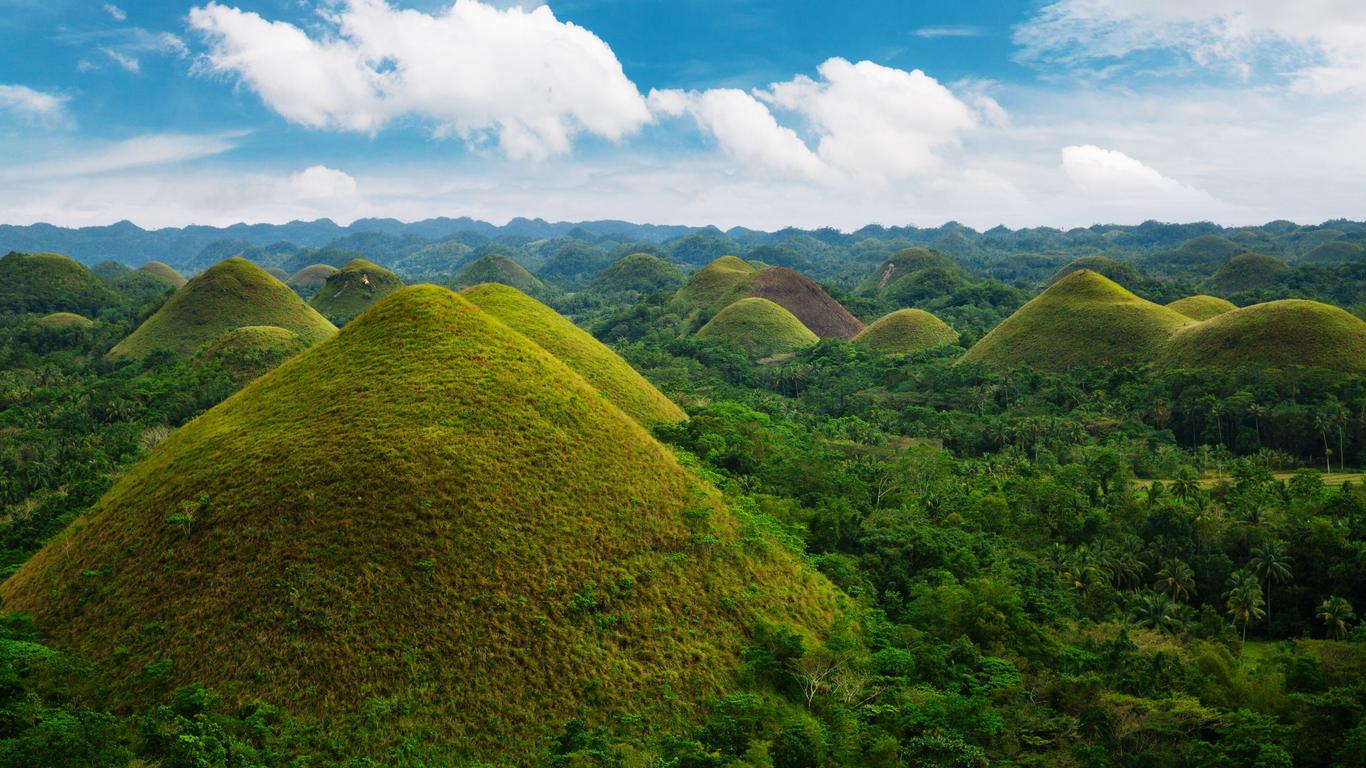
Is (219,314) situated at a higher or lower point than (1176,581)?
higher

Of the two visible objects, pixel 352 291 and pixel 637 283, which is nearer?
pixel 352 291

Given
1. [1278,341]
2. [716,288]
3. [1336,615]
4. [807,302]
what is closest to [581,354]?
[1336,615]

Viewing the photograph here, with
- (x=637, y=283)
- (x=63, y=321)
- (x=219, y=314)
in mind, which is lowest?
(x=63, y=321)

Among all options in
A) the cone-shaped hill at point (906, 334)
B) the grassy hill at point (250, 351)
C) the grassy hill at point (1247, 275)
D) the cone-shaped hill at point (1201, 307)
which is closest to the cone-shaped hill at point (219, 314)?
the grassy hill at point (250, 351)

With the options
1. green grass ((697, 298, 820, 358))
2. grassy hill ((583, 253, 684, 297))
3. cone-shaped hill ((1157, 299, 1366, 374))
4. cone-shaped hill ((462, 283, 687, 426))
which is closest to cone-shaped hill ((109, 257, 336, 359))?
cone-shaped hill ((462, 283, 687, 426))

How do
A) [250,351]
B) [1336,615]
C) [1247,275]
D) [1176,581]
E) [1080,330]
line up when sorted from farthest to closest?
[1247,275], [1080,330], [250,351], [1176,581], [1336,615]

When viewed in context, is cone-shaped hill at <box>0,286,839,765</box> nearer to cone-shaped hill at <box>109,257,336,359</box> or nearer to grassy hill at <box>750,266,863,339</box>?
cone-shaped hill at <box>109,257,336,359</box>

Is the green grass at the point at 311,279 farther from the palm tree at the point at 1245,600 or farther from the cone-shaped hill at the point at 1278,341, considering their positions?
the palm tree at the point at 1245,600

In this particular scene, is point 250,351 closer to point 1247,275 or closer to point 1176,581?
point 1176,581
